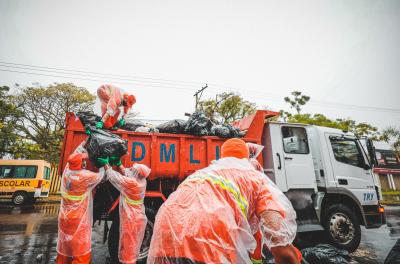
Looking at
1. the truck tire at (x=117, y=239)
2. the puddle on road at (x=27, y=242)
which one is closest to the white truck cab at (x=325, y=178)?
the truck tire at (x=117, y=239)

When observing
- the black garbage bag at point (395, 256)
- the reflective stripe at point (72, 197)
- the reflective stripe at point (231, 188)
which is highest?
the reflective stripe at point (231, 188)

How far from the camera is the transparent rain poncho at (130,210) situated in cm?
333

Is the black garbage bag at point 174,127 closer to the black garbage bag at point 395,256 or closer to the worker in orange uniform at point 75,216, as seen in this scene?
the worker in orange uniform at point 75,216

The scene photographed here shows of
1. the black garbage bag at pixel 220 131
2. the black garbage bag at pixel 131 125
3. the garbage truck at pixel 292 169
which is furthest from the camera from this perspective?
the black garbage bag at pixel 220 131

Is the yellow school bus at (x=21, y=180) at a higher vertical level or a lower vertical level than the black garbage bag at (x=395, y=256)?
higher

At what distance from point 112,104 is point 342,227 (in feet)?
16.8

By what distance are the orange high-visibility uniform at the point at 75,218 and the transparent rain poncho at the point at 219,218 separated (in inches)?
81.9

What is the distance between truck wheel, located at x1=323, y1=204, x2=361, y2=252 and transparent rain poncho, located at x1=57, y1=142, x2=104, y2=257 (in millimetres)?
4462

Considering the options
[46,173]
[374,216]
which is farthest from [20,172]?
[374,216]

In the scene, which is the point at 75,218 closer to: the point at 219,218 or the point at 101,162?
the point at 101,162

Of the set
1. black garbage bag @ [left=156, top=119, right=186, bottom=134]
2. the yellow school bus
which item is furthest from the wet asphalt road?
the yellow school bus

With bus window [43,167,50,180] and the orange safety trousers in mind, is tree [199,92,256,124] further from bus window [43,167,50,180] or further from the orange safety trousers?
the orange safety trousers

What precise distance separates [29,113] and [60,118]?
203cm

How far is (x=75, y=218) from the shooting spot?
120 inches
